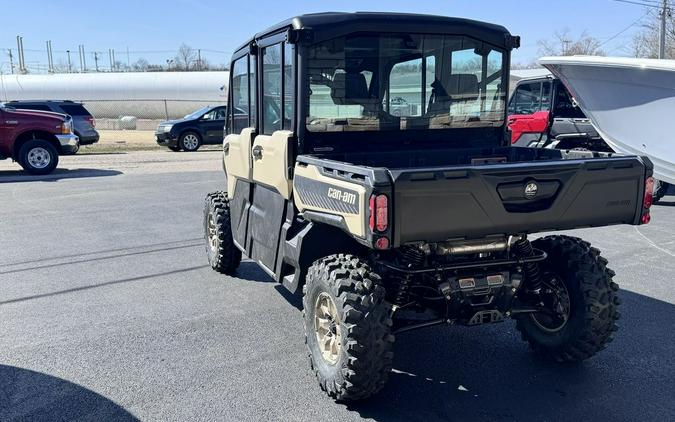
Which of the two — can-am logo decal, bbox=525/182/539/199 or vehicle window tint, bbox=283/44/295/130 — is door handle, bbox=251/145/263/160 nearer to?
vehicle window tint, bbox=283/44/295/130

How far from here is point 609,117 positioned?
33.4ft

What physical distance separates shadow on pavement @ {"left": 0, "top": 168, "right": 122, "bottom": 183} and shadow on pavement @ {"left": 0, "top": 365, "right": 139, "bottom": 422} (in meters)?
10.8

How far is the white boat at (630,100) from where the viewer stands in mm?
9273

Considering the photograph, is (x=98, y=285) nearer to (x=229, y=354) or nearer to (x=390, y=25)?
(x=229, y=354)

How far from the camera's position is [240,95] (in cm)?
562

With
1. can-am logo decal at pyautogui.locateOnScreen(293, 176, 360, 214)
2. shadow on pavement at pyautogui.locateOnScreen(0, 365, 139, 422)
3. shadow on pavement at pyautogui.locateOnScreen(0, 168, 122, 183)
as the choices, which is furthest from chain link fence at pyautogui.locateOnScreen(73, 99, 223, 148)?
can-am logo decal at pyautogui.locateOnScreen(293, 176, 360, 214)

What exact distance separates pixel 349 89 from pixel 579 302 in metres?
2.21

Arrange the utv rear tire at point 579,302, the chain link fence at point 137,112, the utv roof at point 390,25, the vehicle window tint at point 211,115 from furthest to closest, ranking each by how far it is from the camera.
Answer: the chain link fence at point 137,112
the vehicle window tint at point 211,115
the utv roof at point 390,25
the utv rear tire at point 579,302

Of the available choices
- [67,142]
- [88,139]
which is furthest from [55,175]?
[88,139]

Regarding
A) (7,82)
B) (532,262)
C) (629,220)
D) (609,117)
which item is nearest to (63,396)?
(532,262)

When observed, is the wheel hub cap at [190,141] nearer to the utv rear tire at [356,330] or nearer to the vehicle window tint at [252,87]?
the vehicle window tint at [252,87]

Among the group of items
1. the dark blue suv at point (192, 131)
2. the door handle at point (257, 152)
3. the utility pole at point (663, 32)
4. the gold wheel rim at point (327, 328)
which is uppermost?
the utility pole at point (663, 32)

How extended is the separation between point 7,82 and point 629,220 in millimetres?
50911

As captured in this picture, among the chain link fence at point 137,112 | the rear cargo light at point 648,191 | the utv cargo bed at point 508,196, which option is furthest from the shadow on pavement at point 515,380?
the chain link fence at point 137,112
